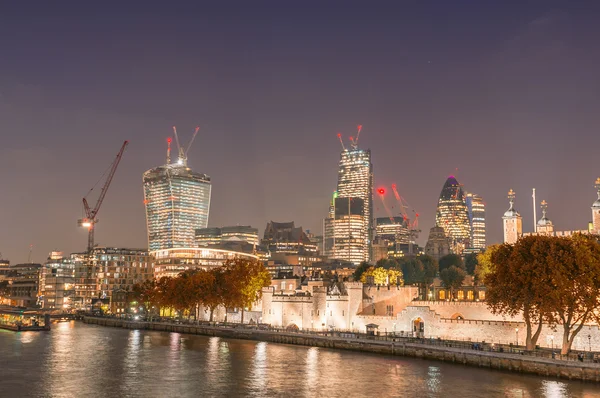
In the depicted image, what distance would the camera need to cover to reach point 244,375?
69875 mm

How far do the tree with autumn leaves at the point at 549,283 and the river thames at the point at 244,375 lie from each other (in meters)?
8.82

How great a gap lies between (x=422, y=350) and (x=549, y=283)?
1926cm

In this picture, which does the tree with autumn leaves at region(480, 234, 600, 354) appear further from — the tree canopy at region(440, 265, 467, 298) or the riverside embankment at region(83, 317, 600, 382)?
the tree canopy at region(440, 265, 467, 298)

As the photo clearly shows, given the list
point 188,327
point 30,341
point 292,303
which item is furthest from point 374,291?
point 30,341

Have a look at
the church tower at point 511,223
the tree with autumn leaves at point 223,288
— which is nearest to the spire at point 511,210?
the church tower at point 511,223

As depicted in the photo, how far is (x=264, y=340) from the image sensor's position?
109188 mm

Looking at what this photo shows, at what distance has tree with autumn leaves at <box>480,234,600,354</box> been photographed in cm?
6988

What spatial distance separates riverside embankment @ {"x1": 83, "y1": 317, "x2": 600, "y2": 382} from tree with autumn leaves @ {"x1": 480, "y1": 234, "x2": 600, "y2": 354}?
17.6ft

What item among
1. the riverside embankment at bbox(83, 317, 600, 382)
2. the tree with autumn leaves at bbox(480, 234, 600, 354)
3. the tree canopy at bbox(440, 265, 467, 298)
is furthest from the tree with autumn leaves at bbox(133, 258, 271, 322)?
the tree with autumn leaves at bbox(480, 234, 600, 354)

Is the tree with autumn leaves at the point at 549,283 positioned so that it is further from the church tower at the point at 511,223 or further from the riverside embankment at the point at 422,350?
the church tower at the point at 511,223

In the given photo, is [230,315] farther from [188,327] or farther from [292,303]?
[292,303]

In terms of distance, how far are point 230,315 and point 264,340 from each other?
35142 mm

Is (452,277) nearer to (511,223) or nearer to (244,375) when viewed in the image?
(511,223)

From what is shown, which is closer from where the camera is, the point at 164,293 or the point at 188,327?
the point at 188,327
